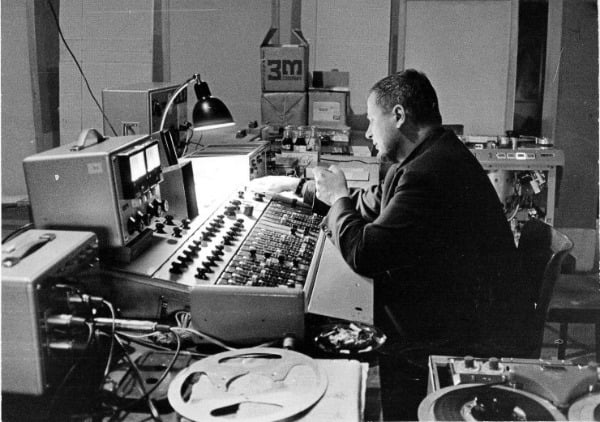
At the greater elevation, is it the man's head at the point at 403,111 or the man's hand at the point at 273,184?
the man's head at the point at 403,111

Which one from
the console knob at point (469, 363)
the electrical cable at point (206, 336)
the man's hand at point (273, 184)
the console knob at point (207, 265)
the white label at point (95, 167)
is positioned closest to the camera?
the console knob at point (469, 363)

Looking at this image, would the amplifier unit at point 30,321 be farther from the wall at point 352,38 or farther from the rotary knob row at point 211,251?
the wall at point 352,38

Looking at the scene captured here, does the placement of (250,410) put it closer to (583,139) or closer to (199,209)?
(199,209)

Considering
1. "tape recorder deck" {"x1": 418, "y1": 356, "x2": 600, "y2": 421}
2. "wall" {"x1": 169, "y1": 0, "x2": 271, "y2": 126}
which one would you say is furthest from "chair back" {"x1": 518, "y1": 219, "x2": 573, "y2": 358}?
"wall" {"x1": 169, "y1": 0, "x2": 271, "y2": 126}

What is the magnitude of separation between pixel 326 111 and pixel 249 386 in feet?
11.2

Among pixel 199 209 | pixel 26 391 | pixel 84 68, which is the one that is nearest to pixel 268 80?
pixel 84 68

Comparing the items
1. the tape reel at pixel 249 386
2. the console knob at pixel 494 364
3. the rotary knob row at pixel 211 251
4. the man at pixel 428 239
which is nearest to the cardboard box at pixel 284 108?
the rotary knob row at pixel 211 251

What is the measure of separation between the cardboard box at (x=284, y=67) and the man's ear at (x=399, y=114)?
234cm

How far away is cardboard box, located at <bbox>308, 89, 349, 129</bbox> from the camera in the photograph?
4.53 m

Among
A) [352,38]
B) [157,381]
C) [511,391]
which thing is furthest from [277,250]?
[352,38]

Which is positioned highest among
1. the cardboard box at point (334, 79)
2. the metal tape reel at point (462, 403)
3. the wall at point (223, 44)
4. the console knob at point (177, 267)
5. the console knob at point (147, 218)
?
the wall at point (223, 44)

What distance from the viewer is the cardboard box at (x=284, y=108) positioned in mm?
4496

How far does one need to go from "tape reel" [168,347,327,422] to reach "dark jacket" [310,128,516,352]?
70cm

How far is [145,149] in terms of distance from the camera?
1.93 metres
